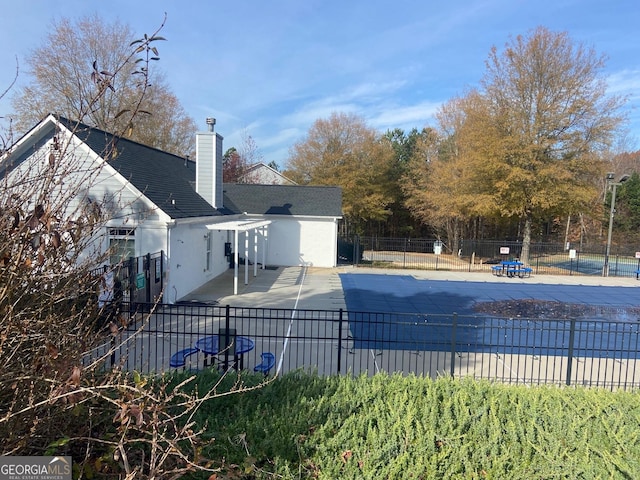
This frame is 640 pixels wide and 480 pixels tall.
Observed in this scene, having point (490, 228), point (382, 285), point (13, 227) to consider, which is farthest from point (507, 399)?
point (490, 228)

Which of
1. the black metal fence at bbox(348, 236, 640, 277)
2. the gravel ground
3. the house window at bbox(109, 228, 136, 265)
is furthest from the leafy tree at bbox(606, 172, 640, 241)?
the house window at bbox(109, 228, 136, 265)

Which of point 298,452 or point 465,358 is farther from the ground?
point 298,452

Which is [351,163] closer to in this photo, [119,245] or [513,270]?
[513,270]

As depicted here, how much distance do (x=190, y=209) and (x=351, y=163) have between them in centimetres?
2336

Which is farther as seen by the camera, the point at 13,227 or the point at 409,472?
the point at 409,472

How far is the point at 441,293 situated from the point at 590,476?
14214 millimetres

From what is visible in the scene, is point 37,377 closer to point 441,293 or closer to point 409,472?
point 409,472

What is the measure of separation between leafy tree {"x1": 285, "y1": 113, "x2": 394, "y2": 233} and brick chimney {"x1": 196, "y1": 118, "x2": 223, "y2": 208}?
18732 mm

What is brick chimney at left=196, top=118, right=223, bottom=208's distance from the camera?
18344 mm

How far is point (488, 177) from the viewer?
27391mm

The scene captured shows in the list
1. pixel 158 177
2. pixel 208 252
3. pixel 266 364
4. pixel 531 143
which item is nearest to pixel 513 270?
→ pixel 531 143
